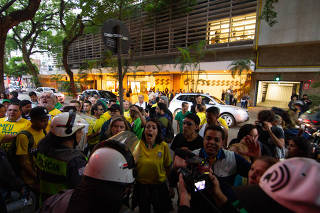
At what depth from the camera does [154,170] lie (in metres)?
2.21

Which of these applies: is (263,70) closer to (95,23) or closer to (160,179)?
(95,23)

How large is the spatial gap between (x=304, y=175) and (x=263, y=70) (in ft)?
53.4

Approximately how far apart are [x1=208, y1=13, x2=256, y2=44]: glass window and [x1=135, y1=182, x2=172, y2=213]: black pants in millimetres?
15221

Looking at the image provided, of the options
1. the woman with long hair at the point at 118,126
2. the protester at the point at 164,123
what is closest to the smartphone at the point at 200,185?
the woman with long hair at the point at 118,126

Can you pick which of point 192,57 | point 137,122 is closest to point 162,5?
point 192,57

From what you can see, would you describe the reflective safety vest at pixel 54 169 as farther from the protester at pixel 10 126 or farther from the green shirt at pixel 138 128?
the green shirt at pixel 138 128

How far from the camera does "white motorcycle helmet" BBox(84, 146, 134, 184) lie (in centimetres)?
103

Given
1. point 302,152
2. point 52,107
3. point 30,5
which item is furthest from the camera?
point 30,5

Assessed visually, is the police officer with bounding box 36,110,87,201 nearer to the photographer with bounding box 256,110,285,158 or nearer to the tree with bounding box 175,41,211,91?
the photographer with bounding box 256,110,285,158

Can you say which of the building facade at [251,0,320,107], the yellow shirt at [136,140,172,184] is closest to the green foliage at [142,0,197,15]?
the building facade at [251,0,320,107]

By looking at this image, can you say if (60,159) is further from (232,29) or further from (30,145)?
(232,29)

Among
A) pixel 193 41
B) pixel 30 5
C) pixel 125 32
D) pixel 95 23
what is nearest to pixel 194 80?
pixel 193 41

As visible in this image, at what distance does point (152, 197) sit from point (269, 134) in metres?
2.26

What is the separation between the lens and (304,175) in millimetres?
648
